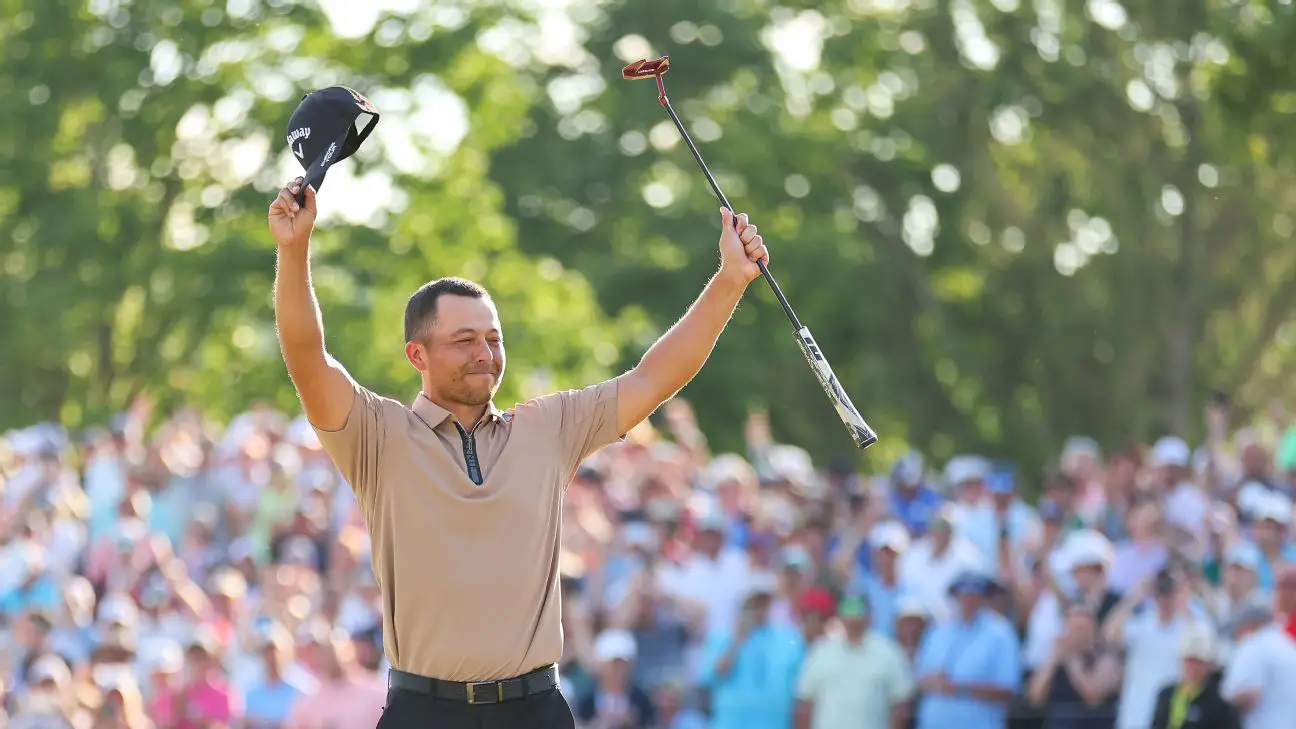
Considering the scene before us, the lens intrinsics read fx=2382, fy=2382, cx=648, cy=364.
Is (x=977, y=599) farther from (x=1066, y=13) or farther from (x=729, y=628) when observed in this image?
(x=1066, y=13)

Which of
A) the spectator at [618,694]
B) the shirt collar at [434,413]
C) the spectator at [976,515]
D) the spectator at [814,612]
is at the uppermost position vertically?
the shirt collar at [434,413]

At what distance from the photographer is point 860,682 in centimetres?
1291

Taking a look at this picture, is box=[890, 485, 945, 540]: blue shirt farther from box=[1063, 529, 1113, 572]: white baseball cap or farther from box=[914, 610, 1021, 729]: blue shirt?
box=[914, 610, 1021, 729]: blue shirt

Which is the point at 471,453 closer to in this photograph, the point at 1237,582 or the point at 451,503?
the point at 451,503

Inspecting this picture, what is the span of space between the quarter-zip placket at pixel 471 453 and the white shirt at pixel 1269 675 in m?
6.18

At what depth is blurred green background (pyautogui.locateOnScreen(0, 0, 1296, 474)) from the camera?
2738cm

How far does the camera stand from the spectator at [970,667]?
12.5 meters

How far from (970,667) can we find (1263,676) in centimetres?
173

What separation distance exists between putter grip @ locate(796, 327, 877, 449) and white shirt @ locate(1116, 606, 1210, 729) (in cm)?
577

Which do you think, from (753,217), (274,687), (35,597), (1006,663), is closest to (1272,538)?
(1006,663)

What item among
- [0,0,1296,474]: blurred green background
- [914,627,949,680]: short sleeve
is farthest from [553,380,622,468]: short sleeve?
[0,0,1296,474]: blurred green background

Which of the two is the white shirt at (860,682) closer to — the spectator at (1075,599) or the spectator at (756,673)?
the spectator at (756,673)

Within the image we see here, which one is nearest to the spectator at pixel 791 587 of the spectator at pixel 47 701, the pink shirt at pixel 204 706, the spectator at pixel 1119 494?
the spectator at pixel 1119 494

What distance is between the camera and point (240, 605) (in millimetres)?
14758
